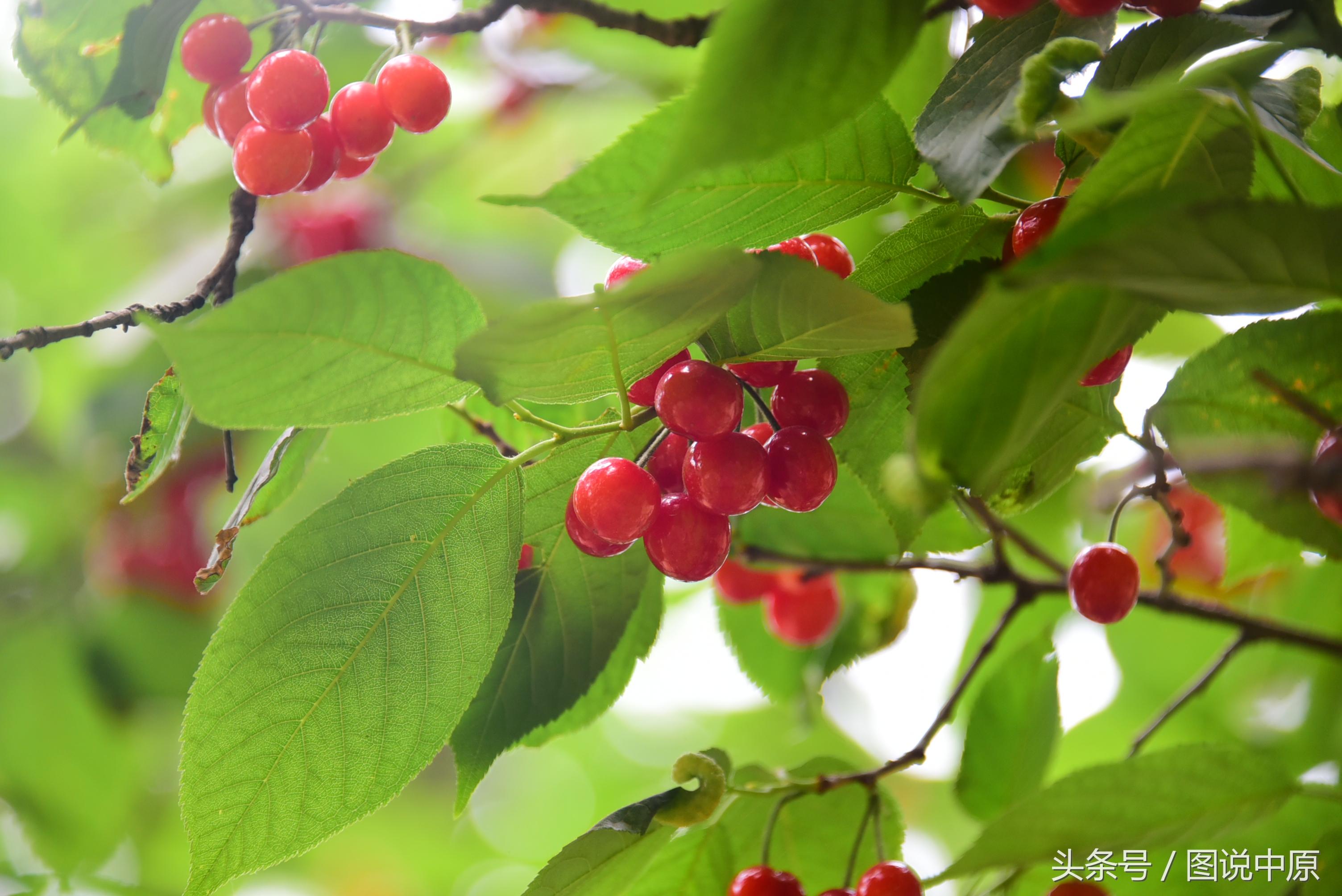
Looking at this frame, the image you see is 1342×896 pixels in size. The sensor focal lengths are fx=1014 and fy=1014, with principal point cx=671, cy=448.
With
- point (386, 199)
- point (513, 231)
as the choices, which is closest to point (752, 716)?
point (513, 231)

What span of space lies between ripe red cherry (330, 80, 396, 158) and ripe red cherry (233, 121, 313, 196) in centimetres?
4

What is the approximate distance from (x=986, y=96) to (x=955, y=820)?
6.29 ft

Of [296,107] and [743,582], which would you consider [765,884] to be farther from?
[296,107]

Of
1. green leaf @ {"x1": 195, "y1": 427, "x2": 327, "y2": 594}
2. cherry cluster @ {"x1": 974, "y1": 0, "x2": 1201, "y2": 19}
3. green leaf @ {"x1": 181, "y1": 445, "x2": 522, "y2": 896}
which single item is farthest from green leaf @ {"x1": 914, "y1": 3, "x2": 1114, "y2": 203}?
green leaf @ {"x1": 195, "y1": 427, "x2": 327, "y2": 594}

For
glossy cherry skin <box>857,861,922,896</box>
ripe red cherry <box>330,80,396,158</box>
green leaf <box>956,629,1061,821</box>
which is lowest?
green leaf <box>956,629,1061,821</box>

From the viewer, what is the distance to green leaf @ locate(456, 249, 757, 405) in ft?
1.60

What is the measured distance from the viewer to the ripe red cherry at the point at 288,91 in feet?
2.68

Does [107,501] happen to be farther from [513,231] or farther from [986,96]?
[986,96]

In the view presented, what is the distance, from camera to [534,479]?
74 cm

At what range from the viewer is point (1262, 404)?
64 cm

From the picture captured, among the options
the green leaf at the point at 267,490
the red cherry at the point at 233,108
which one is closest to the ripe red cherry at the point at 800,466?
the green leaf at the point at 267,490

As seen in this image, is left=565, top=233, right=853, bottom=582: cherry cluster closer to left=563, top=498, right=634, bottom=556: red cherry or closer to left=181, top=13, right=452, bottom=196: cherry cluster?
left=563, top=498, right=634, bottom=556: red cherry

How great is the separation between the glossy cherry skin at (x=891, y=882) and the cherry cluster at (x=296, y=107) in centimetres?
72

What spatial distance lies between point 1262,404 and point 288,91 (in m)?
0.75
